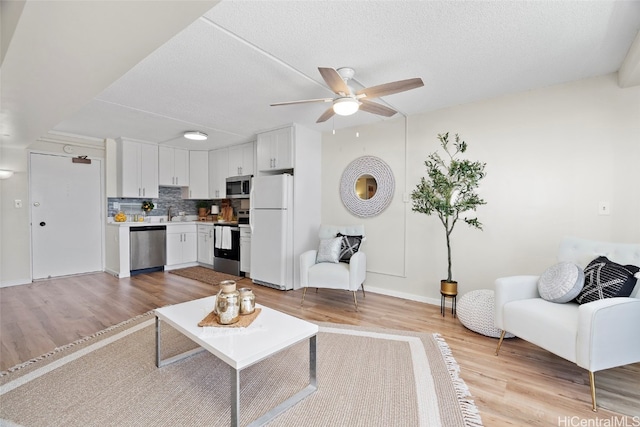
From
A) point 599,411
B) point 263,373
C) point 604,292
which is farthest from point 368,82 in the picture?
point 599,411

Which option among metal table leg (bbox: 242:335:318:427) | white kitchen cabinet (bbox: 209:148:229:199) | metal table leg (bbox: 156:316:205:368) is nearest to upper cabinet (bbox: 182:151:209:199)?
white kitchen cabinet (bbox: 209:148:229:199)

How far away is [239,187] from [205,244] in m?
1.34

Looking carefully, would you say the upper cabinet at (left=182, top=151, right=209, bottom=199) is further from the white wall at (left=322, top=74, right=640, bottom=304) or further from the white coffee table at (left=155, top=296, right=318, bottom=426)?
the white coffee table at (left=155, top=296, right=318, bottom=426)

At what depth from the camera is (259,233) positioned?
4359 mm

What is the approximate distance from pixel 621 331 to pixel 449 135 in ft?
7.85

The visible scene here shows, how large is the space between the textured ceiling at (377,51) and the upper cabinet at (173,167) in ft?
6.54

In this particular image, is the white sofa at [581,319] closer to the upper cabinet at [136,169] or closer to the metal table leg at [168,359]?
the metal table leg at [168,359]

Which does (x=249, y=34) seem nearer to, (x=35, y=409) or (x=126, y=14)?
(x=126, y=14)

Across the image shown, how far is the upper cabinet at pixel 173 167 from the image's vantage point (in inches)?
215

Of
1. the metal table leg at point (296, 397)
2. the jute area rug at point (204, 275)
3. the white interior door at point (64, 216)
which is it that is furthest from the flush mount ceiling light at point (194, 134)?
the metal table leg at point (296, 397)

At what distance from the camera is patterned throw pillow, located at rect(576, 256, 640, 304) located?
191cm

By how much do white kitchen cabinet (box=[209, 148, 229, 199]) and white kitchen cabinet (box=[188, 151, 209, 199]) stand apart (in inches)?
4.3

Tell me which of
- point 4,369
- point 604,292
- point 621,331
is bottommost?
point 4,369

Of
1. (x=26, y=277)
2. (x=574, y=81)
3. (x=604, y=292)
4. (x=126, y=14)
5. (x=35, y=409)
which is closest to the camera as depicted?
(x=126, y=14)
